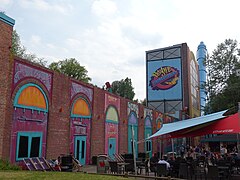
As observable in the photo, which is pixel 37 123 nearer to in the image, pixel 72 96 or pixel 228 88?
pixel 72 96

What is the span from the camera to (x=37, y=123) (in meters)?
13.3

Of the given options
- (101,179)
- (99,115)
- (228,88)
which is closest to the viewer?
(101,179)

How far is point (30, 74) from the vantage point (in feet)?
42.9

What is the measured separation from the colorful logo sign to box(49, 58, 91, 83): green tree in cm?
1476

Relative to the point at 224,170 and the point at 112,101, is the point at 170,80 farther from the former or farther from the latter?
the point at 224,170

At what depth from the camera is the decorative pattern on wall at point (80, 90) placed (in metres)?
16.7

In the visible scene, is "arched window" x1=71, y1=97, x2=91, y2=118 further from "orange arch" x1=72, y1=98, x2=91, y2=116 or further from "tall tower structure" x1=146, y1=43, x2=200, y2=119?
"tall tower structure" x1=146, y1=43, x2=200, y2=119

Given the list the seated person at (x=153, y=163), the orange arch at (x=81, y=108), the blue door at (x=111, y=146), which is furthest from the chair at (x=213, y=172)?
the blue door at (x=111, y=146)

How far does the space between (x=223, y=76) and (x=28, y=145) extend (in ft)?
87.0

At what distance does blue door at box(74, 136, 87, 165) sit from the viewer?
1655 cm

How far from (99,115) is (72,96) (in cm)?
358

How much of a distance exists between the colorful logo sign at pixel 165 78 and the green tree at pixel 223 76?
1300cm

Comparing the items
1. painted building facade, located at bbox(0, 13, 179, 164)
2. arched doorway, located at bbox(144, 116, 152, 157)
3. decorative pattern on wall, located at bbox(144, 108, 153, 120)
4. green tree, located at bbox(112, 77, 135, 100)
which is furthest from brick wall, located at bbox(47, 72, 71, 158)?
green tree, located at bbox(112, 77, 135, 100)

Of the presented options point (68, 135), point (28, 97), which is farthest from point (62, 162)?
point (28, 97)
